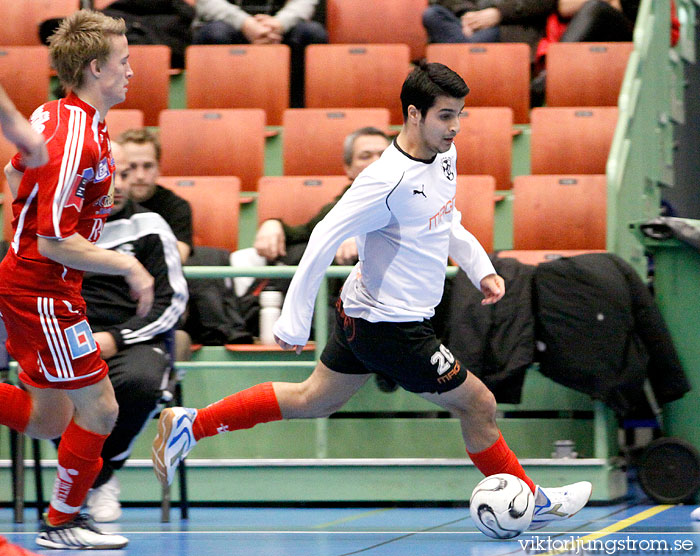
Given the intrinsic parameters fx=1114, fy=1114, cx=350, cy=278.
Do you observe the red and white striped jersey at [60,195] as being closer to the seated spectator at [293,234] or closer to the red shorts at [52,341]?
the red shorts at [52,341]

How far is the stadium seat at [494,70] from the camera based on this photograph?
729cm

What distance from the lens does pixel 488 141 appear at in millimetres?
6648

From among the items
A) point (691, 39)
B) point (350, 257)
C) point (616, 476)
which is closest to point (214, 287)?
point (350, 257)

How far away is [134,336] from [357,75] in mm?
3210

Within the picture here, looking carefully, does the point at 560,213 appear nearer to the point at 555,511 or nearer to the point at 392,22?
the point at 555,511

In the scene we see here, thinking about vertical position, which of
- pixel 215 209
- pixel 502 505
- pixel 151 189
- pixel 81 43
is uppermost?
pixel 81 43

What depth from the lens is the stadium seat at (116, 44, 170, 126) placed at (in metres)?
7.56

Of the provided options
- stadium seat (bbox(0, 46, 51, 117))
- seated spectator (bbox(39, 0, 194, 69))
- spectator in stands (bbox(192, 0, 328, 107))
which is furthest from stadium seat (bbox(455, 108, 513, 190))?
stadium seat (bbox(0, 46, 51, 117))

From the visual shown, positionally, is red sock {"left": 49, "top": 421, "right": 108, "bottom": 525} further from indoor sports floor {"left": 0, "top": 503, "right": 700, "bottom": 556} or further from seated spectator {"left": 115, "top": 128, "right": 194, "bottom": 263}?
seated spectator {"left": 115, "top": 128, "right": 194, "bottom": 263}

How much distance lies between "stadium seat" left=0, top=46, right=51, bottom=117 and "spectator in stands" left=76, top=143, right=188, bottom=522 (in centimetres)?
297

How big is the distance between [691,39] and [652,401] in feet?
13.1

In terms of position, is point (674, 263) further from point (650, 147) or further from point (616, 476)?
point (650, 147)

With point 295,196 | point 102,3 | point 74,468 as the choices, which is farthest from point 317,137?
point 74,468

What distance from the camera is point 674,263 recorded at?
5363 millimetres
